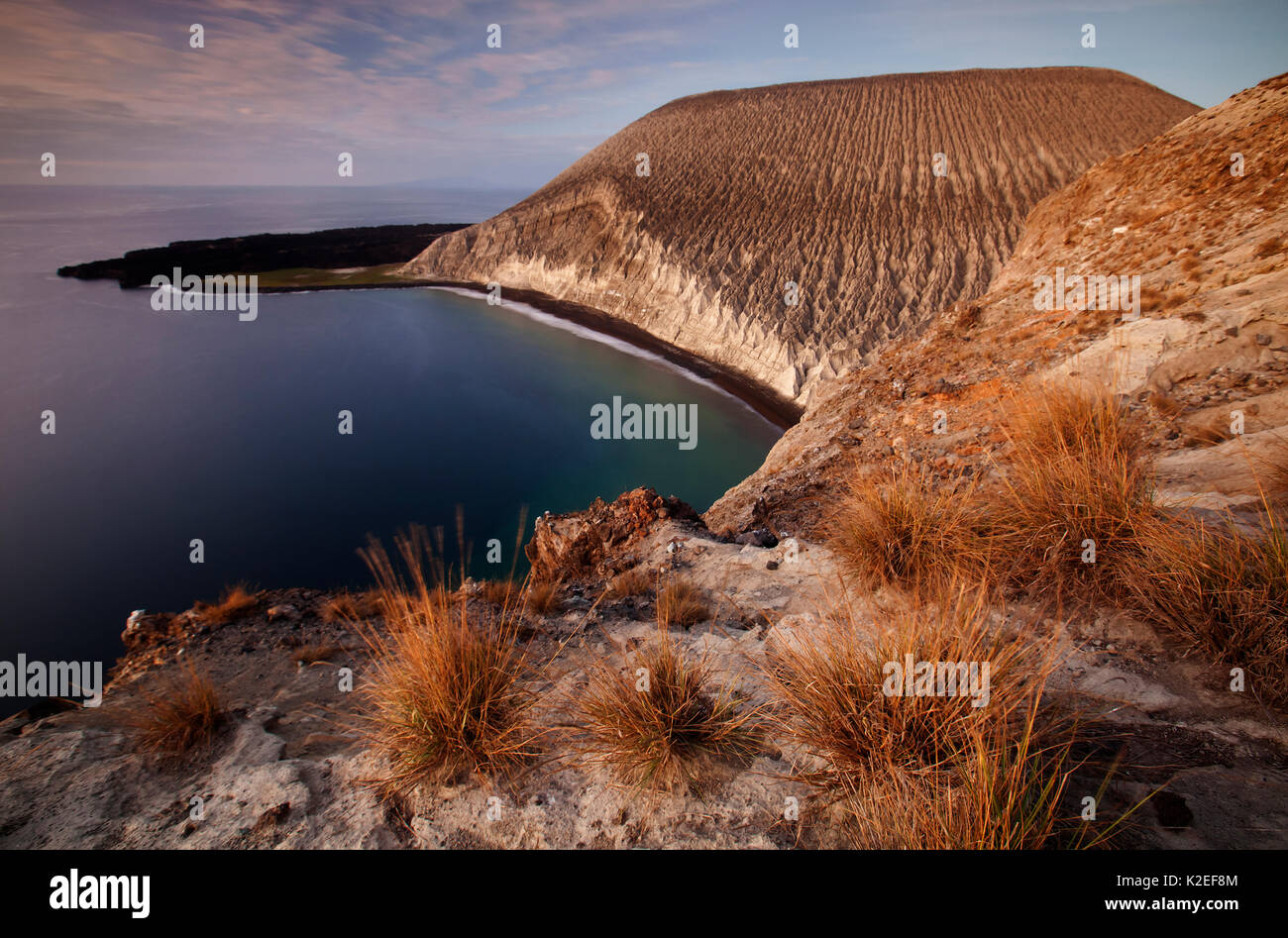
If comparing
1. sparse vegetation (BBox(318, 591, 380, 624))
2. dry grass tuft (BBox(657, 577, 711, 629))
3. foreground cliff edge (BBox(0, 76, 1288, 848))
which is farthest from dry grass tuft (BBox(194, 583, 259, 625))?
dry grass tuft (BBox(657, 577, 711, 629))

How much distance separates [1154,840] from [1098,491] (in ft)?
5.93

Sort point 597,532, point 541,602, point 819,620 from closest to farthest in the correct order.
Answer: point 819,620, point 541,602, point 597,532

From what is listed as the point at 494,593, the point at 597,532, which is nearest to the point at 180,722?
the point at 494,593

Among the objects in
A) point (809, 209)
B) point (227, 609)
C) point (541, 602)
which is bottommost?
point (227, 609)

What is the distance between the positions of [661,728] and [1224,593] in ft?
7.94

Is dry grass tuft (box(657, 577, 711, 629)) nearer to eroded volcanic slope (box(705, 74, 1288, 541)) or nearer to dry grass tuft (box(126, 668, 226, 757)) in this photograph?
eroded volcanic slope (box(705, 74, 1288, 541))

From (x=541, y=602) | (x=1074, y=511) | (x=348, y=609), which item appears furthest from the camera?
(x=348, y=609)

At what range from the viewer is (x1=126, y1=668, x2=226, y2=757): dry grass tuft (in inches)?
123

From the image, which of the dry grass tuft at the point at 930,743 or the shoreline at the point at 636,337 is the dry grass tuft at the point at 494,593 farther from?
the shoreline at the point at 636,337

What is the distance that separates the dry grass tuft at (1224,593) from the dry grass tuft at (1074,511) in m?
0.19

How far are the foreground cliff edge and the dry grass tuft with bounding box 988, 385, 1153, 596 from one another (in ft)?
0.73

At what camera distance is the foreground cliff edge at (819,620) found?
2.01 m

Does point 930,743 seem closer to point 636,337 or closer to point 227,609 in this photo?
point 227,609

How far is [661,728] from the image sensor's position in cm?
218
